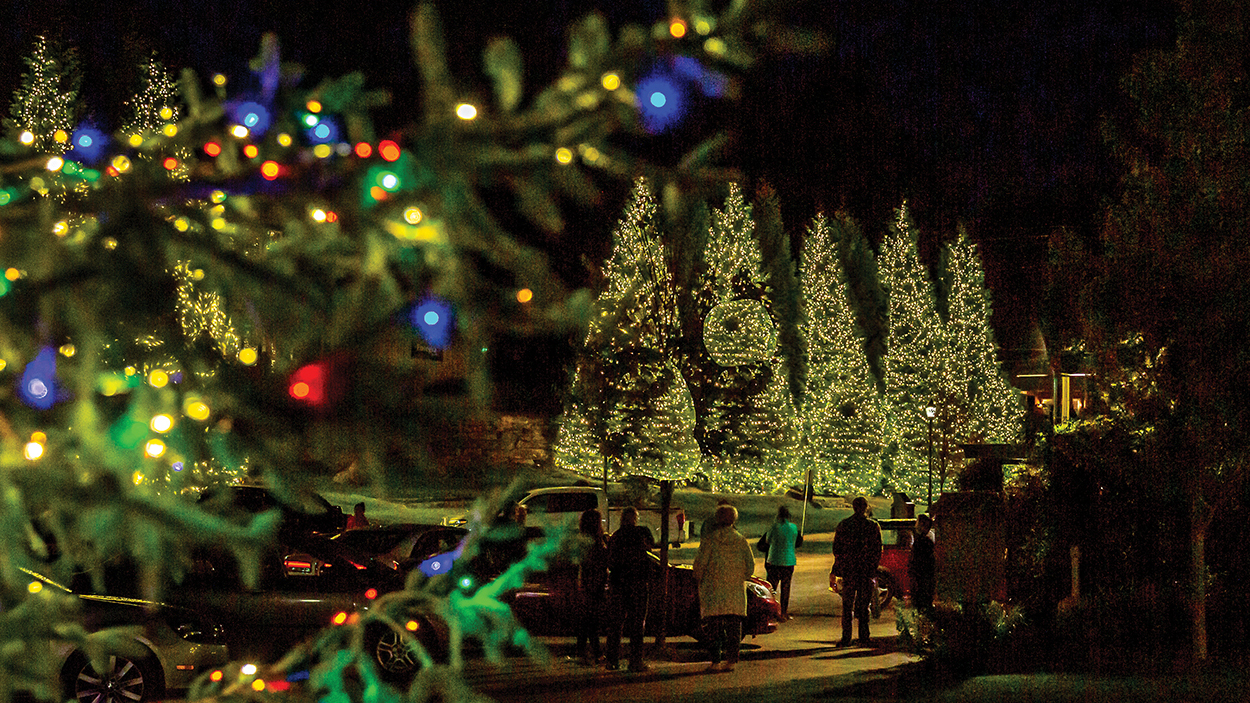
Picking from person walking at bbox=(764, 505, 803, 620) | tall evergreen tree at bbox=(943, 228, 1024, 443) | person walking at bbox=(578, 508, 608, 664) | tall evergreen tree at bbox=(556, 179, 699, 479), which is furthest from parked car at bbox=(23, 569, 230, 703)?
tall evergreen tree at bbox=(943, 228, 1024, 443)

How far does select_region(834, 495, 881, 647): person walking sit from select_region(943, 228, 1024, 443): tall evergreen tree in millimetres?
29470

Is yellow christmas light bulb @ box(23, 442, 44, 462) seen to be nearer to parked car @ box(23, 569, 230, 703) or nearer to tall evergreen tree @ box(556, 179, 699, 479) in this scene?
parked car @ box(23, 569, 230, 703)

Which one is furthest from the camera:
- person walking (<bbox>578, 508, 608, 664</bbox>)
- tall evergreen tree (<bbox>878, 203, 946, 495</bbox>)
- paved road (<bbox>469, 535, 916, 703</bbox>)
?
tall evergreen tree (<bbox>878, 203, 946, 495</bbox>)

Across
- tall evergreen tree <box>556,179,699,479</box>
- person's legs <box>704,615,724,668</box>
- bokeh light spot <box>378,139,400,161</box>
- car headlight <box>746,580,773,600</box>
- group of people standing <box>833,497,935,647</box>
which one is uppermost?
tall evergreen tree <box>556,179,699,479</box>

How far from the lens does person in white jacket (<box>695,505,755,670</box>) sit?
1286 cm

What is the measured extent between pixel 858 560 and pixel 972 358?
32.1 m

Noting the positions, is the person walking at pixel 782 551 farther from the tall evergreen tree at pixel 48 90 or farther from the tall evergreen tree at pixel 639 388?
the tall evergreen tree at pixel 48 90

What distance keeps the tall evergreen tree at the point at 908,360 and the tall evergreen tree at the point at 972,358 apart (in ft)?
2.16

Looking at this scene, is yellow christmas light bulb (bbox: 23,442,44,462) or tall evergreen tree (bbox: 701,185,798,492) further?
tall evergreen tree (bbox: 701,185,798,492)

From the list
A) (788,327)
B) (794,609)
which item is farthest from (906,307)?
(794,609)

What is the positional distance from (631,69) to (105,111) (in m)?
21.9

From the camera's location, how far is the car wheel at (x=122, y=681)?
9.96 metres

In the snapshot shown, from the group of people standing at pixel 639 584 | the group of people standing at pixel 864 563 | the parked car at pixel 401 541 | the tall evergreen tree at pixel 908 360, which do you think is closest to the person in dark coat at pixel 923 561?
the group of people standing at pixel 864 563

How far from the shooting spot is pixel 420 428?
1.80m
